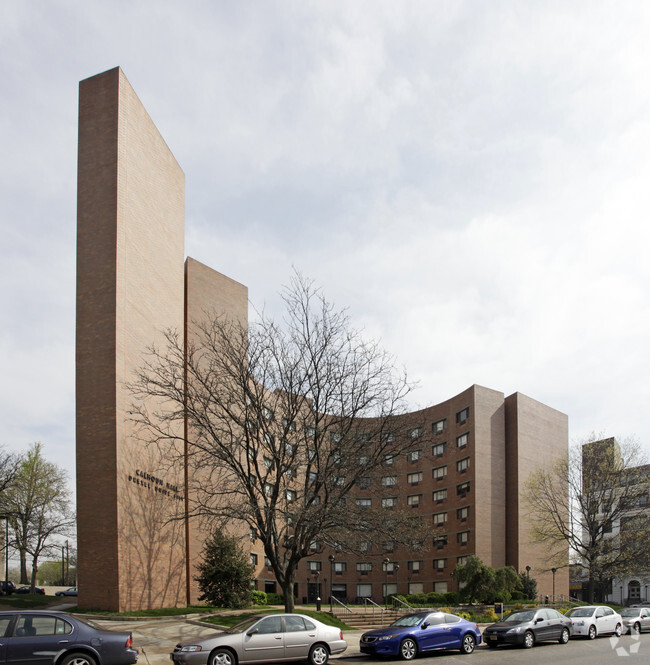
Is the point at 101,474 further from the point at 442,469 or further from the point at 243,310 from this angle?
the point at 442,469

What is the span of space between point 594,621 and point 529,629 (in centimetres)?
442

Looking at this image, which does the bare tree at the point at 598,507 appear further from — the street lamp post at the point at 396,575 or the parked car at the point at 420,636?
the parked car at the point at 420,636

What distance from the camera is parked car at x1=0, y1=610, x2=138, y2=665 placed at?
11.5 m

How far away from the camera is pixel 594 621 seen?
76.6 feet

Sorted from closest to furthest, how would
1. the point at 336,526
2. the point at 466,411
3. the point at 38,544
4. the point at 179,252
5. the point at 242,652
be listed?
the point at 242,652
the point at 336,526
the point at 179,252
the point at 38,544
the point at 466,411

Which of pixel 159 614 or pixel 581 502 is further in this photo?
pixel 581 502

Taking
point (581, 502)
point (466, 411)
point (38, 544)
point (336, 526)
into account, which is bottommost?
point (38, 544)

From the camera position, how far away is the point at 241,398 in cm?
2453

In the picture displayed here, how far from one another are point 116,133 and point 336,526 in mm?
20788

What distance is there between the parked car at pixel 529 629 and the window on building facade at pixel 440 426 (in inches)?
1522

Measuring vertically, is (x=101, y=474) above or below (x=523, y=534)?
above

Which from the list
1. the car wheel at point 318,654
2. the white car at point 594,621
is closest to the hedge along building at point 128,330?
the white car at point 594,621

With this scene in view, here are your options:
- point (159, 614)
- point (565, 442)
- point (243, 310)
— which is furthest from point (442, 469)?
point (159, 614)

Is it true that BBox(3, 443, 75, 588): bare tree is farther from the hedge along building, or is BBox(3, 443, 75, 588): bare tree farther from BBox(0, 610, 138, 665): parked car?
BBox(0, 610, 138, 665): parked car
